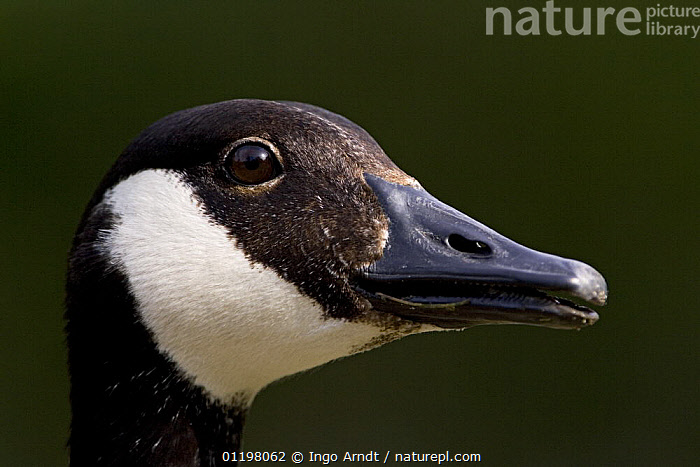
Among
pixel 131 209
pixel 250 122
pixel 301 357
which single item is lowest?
pixel 301 357

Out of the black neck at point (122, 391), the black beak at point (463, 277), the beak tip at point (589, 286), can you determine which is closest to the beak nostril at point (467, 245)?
the black beak at point (463, 277)

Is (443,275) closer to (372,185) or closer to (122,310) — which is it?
(372,185)

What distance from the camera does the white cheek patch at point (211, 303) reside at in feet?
8.47

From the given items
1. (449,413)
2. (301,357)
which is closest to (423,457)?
(449,413)

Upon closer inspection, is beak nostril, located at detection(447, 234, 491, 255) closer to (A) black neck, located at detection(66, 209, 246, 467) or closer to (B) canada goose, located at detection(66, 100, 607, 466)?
(B) canada goose, located at detection(66, 100, 607, 466)

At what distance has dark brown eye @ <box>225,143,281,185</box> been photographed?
2693 millimetres

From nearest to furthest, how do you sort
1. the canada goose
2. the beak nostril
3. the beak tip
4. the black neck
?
the beak tip
the beak nostril
the canada goose
the black neck

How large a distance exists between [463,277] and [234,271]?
0.70 m

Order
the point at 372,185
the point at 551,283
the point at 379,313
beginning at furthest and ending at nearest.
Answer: the point at 372,185 → the point at 379,313 → the point at 551,283

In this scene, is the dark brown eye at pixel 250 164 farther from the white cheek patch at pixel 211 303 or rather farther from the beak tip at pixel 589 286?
the beak tip at pixel 589 286

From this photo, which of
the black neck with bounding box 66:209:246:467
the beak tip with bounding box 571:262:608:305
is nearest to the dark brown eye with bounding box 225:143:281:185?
the black neck with bounding box 66:209:246:467

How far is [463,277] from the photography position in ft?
7.82

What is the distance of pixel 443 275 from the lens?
2414 millimetres

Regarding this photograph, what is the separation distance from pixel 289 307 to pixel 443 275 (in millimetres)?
493
